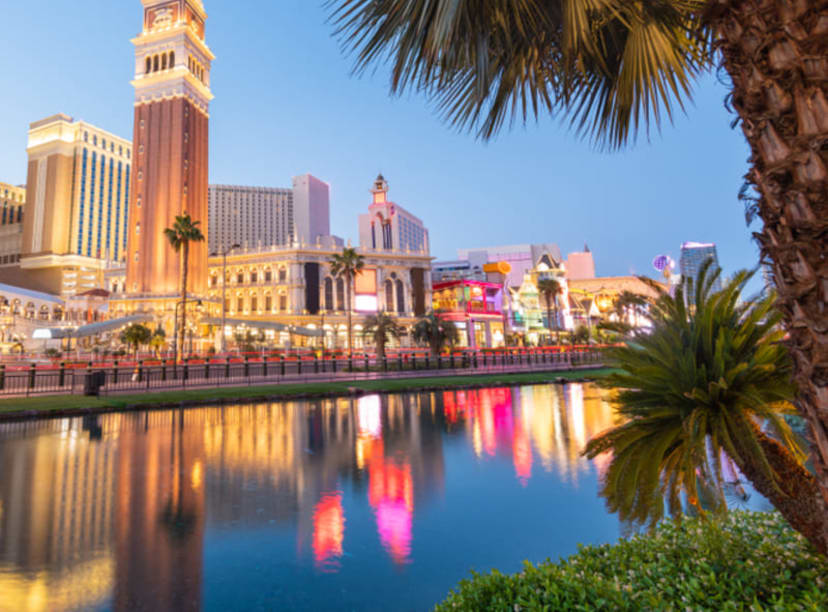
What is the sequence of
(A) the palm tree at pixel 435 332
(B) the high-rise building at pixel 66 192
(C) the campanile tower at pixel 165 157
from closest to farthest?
(A) the palm tree at pixel 435 332 → (C) the campanile tower at pixel 165 157 → (B) the high-rise building at pixel 66 192

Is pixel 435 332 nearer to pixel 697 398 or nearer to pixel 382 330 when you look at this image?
pixel 382 330

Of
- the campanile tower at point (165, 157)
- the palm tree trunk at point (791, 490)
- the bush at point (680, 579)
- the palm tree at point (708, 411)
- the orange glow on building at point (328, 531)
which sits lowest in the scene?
the orange glow on building at point (328, 531)

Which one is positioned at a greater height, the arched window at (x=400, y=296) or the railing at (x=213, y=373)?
the arched window at (x=400, y=296)

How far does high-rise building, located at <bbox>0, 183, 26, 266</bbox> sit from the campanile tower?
3522 inches

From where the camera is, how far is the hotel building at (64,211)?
436 ft

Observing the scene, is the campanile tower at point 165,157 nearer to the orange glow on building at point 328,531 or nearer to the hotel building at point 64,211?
the hotel building at point 64,211

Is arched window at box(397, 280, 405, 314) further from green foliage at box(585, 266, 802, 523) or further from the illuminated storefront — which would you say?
green foliage at box(585, 266, 802, 523)

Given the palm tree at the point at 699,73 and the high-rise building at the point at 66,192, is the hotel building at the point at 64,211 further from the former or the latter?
the palm tree at the point at 699,73

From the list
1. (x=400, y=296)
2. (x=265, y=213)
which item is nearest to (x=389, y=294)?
(x=400, y=296)

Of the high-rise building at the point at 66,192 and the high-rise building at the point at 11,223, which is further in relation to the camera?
the high-rise building at the point at 11,223

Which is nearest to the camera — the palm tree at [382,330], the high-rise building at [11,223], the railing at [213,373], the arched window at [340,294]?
the railing at [213,373]

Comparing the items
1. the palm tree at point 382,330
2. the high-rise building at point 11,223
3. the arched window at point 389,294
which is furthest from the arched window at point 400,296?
the high-rise building at point 11,223

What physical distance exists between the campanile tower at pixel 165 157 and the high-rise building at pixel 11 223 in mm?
89462

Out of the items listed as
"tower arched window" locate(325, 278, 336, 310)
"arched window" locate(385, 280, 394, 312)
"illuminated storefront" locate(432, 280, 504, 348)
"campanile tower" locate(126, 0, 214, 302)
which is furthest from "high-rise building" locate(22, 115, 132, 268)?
"illuminated storefront" locate(432, 280, 504, 348)
